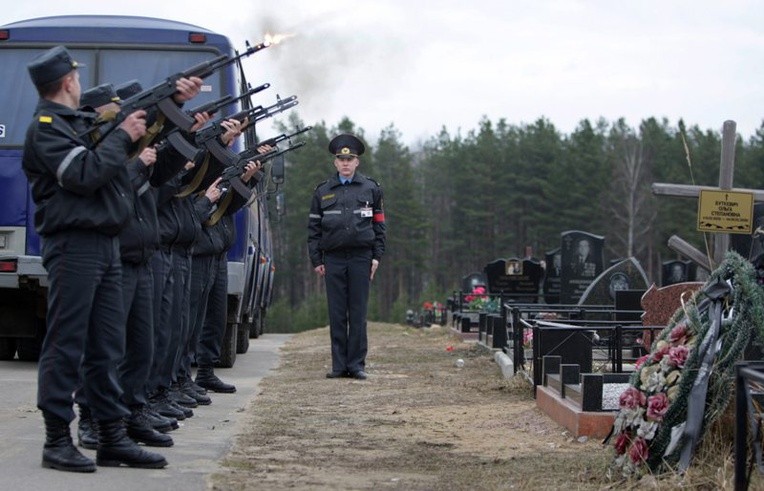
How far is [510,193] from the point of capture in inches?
3319

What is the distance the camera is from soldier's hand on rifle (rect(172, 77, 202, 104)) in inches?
304

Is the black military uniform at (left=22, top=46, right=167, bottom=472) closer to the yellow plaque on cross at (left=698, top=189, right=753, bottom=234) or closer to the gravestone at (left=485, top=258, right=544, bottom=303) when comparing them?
the yellow plaque on cross at (left=698, top=189, right=753, bottom=234)

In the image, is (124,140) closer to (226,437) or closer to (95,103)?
(95,103)

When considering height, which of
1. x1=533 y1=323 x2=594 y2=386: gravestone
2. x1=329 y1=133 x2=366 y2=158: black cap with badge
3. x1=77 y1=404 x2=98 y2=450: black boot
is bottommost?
x1=77 y1=404 x2=98 y2=450: black boot

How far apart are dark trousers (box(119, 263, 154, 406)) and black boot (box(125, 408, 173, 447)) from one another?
0.31ft

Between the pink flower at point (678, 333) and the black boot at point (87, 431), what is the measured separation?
3185mm

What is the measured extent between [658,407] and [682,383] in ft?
0.53

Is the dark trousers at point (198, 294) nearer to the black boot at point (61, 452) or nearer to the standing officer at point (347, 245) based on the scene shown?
the standing officer at point (347, 245)

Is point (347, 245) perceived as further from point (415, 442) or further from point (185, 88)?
point (185, 88)

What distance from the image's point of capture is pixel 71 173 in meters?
6.82

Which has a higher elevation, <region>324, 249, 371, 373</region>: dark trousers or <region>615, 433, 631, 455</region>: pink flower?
<region>324, 249, 371, 373</region>: dark trousers

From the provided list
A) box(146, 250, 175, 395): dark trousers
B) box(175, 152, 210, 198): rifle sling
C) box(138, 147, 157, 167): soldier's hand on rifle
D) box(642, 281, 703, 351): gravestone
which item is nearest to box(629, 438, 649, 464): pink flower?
box(138, 147, 157, 167): soldier's hand on rifle

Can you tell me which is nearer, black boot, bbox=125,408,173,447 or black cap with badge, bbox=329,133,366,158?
black boot, bbox=125,408,173,447

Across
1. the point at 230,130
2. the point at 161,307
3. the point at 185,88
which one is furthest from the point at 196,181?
the point at 185,88
